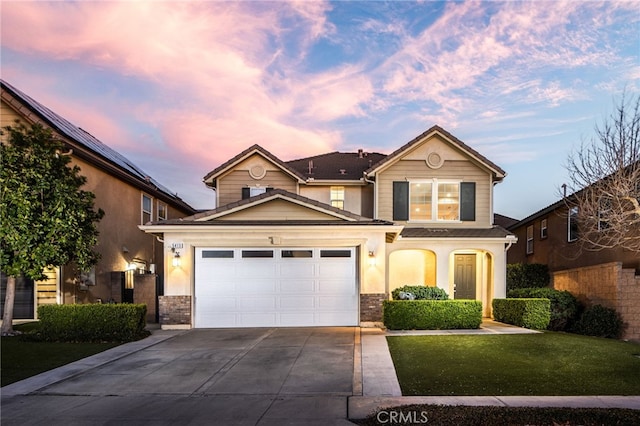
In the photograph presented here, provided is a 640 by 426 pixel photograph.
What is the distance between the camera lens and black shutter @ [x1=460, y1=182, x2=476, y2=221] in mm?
16438

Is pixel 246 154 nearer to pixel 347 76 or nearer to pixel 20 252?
pixel 347 76

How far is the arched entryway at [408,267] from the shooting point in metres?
16.8

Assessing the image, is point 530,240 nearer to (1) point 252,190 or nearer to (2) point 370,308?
(2) point 370,308

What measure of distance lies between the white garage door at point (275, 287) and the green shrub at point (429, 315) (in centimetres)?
135

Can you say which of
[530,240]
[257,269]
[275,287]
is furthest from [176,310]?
[530,240]

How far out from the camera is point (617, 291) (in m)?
12.4

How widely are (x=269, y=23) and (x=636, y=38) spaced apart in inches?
413

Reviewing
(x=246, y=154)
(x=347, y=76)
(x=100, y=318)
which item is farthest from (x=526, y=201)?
(x=100, y=318)

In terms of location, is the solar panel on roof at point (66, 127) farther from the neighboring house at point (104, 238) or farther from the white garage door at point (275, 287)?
the white garage door at point (275, 287)

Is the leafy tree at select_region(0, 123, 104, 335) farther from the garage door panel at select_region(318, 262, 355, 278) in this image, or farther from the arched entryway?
the arched entryway

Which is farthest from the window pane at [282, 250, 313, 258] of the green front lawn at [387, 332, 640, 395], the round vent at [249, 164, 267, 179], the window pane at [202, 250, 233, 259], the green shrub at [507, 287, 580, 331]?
the green shrub at [507, 287, 580, 331]

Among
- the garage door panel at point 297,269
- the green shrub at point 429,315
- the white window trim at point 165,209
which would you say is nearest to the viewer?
the green shrub at point 429,315

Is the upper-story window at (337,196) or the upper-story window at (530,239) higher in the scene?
the upper-story window at (337,196)

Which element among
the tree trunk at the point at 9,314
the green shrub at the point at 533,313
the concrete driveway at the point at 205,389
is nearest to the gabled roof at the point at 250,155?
the tree trunk at the point at 9,314
